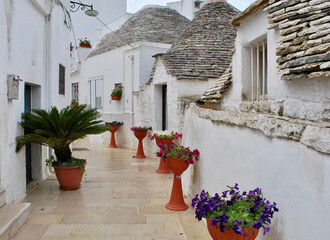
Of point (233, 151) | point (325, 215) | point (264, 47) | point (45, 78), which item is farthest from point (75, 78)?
point (325, 215)

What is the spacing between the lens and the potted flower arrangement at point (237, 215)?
2287 mm

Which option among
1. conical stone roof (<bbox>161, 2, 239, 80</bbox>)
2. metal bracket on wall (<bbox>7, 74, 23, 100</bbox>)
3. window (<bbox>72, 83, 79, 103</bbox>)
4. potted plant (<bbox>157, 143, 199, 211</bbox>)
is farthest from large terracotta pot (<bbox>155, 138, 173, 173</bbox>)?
window (<bbox>72, 83, 79, 103</bbox>)

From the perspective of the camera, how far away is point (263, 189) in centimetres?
270

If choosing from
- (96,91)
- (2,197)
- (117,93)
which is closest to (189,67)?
(117,93)

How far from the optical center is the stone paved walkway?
4.16m

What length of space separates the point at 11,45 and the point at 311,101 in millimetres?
4663

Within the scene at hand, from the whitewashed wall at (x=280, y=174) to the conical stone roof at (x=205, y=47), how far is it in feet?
16.8

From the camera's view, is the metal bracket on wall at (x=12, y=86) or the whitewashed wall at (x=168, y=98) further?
the whitewashed wall at (x=168, y=98)

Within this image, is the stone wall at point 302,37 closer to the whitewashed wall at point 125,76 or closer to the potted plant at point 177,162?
the potted plant at point 177,162

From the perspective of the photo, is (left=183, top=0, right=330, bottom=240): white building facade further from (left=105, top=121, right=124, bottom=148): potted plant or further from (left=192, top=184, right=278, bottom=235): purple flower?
(left=105, top=121, right=124, bottom=148): potted plant

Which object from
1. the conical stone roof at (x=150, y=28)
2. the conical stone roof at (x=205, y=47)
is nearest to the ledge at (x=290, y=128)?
the conical stone roof at (x=205, y=47)

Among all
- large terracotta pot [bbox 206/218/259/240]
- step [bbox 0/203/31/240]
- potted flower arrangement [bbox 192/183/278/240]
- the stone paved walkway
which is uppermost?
potted flower arrangement [bbox 192/183/278/240]

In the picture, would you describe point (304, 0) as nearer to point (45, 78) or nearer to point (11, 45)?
point (11, 45)

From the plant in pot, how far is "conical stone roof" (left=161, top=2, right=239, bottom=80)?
3571 mm
